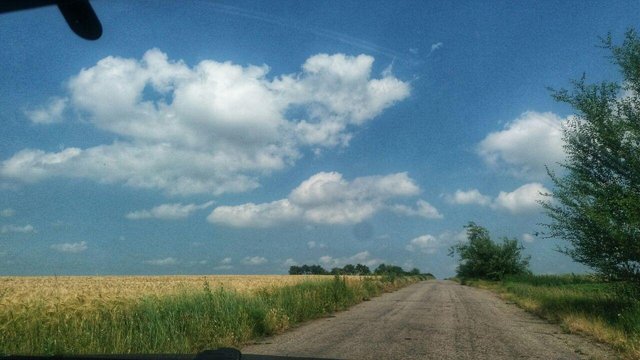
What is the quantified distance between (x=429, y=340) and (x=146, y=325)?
6128 mm

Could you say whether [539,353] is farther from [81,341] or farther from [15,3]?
[15,3]

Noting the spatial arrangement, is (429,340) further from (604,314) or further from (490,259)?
(490,259)

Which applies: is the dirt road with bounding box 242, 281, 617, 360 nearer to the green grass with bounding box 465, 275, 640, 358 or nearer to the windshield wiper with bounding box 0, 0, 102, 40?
the green grass with bounding box 465, 275, 640, 358

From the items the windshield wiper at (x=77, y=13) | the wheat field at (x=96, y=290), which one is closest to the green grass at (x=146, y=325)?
the wheat field at (x=96, y=290)

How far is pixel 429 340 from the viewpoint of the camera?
10.5m

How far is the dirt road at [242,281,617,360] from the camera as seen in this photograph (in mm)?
8906

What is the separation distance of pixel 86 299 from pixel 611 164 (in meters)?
14.9

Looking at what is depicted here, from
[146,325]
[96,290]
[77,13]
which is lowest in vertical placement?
[146,325]

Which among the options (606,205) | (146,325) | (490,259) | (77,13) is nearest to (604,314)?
(606,205)

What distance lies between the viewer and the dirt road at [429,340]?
8906mm

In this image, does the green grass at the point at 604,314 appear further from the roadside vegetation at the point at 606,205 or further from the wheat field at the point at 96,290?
the wheat field at the point at 96,290

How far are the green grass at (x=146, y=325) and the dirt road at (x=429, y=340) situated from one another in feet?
2.42

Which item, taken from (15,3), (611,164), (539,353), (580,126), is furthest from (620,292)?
(15,3)

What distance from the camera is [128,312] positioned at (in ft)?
32.2
